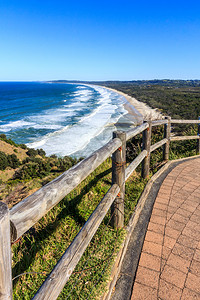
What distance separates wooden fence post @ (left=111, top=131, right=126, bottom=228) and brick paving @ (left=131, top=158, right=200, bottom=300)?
0.42 metres

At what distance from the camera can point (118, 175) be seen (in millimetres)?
2664

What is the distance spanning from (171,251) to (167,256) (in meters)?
0.10

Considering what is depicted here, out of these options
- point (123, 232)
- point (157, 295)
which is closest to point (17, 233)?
point (157, 295)

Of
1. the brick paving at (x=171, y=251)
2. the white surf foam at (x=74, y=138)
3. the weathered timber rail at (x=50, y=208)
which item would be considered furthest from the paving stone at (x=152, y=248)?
the white surf foam at (x=74, y=138)

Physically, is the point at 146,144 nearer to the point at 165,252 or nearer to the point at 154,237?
the point at 154,237

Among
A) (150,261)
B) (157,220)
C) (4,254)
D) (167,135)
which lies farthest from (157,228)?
(167,135)

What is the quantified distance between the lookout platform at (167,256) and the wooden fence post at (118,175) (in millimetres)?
370

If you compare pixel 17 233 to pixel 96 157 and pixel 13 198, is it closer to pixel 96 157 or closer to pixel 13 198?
pixel 96 157

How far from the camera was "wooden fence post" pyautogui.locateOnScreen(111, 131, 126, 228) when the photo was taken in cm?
263

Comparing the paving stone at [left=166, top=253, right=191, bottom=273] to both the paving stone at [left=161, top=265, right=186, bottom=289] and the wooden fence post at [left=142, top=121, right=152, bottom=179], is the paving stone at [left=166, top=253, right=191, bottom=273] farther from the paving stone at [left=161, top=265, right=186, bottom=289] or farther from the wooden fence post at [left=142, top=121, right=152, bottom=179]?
the wooden fence post at [left=142, top=121, right=152, bottom=179]

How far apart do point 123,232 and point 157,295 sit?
87 centimetres

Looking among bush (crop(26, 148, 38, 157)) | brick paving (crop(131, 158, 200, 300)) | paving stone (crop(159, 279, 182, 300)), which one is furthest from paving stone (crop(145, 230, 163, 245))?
bush (crop(26, 148, 38, 157))

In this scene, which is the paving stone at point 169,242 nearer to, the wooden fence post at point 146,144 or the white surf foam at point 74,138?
the wooden fence post at point 146,144

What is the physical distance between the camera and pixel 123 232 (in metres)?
2.74
